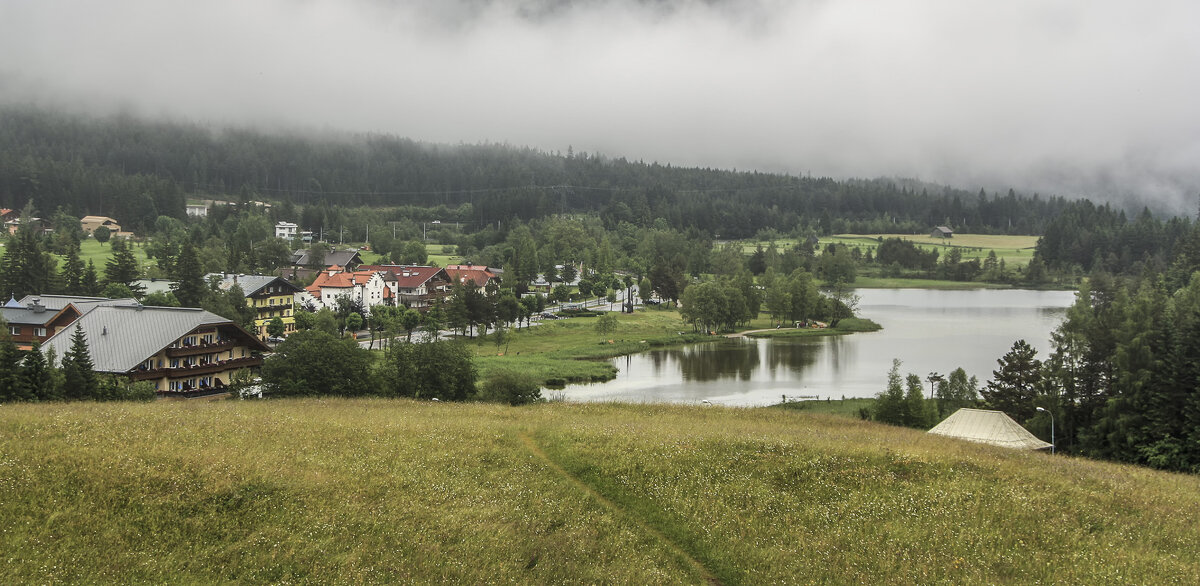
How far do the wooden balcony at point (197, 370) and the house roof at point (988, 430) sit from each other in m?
32.9

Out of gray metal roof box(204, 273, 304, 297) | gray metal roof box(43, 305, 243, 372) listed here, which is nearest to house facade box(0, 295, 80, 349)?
gray metal roof box(43, 305, 243, 372)

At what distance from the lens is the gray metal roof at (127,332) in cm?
3784

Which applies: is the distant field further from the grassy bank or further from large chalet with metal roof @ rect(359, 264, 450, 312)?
the grassy bank

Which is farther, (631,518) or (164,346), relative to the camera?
(164,346)

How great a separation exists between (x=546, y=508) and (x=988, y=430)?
733 inches

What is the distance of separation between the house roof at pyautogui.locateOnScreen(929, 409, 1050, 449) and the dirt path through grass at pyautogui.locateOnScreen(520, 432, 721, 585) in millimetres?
14648

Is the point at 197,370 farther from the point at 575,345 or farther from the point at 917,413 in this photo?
the point at 575,345

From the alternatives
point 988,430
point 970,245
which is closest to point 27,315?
point 988,430

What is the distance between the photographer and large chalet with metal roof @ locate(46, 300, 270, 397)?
124ft

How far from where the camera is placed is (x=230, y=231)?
427 feet

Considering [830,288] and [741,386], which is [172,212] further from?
[741,386]

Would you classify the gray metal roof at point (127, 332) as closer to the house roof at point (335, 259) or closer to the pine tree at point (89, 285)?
the pine tree at point (89, 285)

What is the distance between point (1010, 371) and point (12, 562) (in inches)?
1443

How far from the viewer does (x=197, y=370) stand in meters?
39.2
